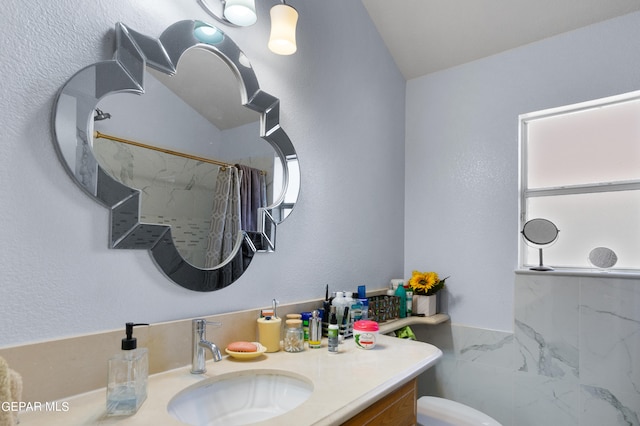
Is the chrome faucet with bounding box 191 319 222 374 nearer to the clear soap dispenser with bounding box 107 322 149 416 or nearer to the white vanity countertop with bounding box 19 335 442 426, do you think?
the white vanity countertop with bounding box 19 335 442 426

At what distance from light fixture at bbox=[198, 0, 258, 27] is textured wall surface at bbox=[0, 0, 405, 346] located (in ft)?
0.13

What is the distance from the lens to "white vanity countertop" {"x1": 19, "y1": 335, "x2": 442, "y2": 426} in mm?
869

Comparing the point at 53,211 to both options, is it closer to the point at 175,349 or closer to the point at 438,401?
the point at 175,349

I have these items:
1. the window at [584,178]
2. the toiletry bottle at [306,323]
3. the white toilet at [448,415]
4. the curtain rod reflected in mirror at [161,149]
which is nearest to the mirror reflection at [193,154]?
the curtain rod reflected in mirror at [161,149]

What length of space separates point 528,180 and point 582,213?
30 cm

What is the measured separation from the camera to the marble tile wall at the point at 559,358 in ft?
5.48

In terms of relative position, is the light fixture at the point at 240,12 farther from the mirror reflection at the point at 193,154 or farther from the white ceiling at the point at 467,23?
the white ceiling at the point at 467,23

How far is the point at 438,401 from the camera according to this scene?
1.90 metres

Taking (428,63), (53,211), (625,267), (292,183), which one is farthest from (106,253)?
(625,267)

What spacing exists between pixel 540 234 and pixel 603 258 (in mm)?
278

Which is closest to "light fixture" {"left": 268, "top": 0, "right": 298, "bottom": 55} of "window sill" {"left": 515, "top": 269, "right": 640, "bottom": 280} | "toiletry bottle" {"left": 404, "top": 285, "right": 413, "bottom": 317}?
"toiletry bottle" {"left": 404, "top": 285, "right": 413, "bottom": 317}

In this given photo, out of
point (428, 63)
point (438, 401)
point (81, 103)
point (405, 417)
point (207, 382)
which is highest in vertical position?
point (428, 63)

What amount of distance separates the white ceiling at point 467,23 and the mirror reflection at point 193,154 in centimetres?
116

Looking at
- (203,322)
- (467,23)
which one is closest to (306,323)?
(203,322)
